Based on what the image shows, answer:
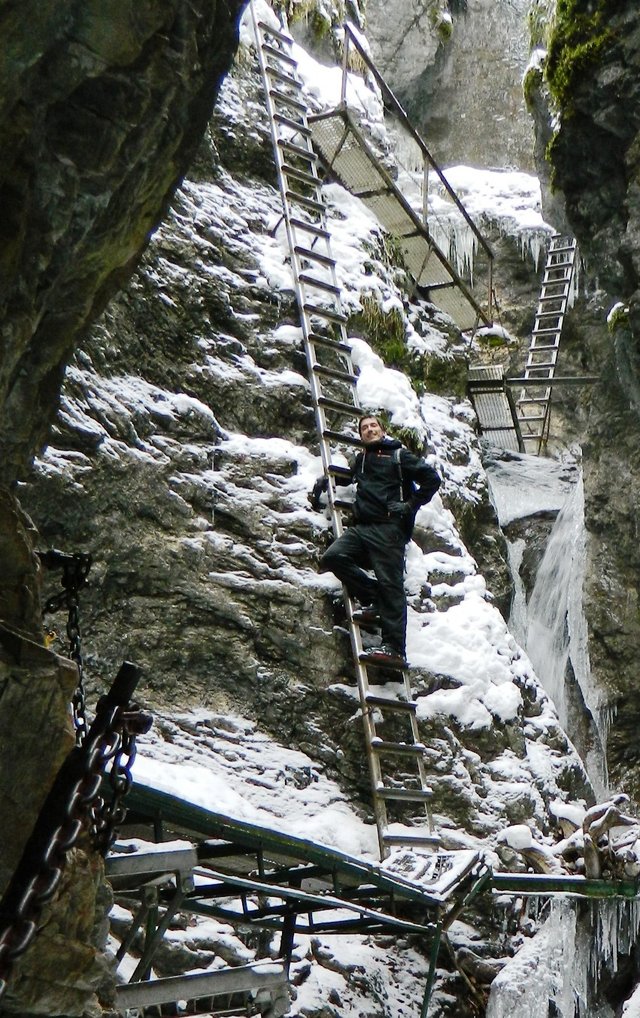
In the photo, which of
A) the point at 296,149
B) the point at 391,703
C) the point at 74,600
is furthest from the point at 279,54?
the point at 74,600

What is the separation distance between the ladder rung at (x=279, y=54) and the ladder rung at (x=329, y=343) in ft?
14.1

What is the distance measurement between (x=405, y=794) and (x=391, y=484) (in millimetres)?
2396

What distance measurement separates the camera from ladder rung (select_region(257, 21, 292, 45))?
12.9 m

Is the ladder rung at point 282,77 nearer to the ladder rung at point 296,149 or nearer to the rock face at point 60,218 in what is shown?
the ladder rung at point 296,149

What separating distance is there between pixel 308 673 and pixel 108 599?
1.56m

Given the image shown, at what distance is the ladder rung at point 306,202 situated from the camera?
11.4m

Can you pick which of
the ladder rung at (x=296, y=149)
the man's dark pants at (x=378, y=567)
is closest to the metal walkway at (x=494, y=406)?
→ the ladder rung at (x=296, y=149)

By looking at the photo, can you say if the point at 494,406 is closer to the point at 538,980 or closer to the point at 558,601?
the point at 558,601

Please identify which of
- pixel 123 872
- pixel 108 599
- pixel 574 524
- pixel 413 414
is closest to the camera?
pixel 123 872

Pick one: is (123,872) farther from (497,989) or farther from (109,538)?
(109,538)

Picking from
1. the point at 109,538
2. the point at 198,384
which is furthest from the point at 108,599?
the point at 198,384

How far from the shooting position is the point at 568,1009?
691cm

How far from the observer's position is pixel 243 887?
508 cm

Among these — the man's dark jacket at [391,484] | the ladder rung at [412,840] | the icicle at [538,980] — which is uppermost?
the man's dark jacket at [391,484]
